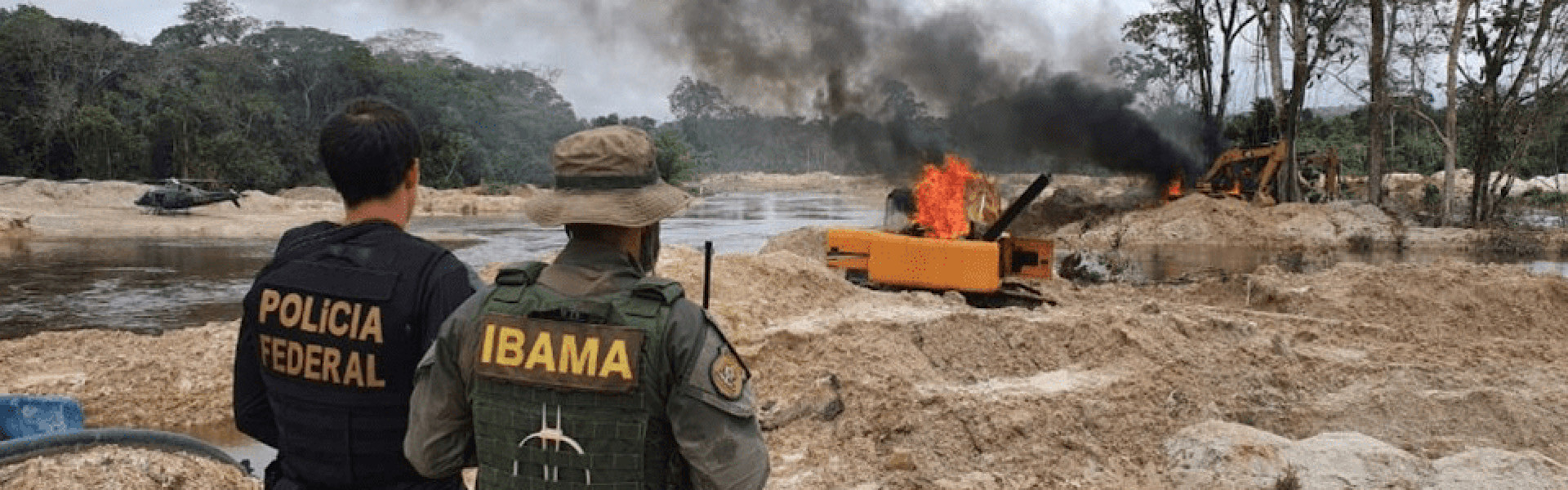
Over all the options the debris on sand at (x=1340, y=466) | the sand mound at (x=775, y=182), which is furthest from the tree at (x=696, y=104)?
the debris on sand at (x=1340, y=466)

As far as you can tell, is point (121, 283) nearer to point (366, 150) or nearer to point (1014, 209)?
point (1014, 209)

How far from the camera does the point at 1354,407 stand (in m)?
5.91

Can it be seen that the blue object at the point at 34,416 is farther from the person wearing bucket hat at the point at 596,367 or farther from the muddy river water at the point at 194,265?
the person wearing bucket hat at the point at 596,367

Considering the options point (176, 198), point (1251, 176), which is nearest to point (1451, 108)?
point (1251, 176)

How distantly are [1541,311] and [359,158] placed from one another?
11320mm

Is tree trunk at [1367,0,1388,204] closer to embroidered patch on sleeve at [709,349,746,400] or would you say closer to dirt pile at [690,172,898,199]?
embroidered patch on sleeve at [709,349,746,400]

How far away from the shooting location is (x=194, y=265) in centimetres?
1719

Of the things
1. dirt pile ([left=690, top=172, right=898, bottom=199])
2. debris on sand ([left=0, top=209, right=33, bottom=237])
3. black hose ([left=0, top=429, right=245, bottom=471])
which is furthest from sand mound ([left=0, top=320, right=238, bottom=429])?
dirt pile ([left=690, top=172, right=898, bottom=199])

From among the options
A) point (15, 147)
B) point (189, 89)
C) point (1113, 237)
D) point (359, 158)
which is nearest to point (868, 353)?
point (359, 158)

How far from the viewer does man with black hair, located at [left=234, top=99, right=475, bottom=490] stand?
2096 mm

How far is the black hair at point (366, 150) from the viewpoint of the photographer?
2170mm

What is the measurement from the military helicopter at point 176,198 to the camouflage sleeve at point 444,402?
1158 inches

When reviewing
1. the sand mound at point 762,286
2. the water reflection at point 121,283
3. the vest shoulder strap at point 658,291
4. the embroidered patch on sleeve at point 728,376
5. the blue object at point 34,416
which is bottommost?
the water reflection at point 121,283

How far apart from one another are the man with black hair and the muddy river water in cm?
415
